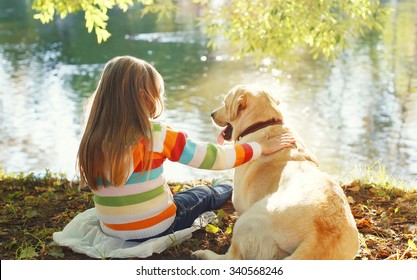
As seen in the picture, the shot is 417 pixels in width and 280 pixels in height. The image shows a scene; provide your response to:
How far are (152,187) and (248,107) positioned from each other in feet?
3.69

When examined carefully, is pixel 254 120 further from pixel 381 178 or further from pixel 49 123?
pixel 49 123

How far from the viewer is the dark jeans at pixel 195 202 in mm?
3904

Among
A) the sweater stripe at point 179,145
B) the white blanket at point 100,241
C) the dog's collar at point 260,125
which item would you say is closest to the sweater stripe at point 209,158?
the sweater stripe at point 179,145

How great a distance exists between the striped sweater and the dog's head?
55 centimetres

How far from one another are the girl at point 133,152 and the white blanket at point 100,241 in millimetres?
71

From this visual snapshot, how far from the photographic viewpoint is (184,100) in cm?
1491

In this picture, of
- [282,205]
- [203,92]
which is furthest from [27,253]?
[203,92]

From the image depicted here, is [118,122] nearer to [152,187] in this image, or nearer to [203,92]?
[152,187]

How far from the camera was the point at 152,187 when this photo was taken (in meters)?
3.64

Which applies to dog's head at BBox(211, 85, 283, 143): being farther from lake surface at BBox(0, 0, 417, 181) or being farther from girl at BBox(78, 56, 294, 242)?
lake surface at BBox(0, 0, 417, 181)

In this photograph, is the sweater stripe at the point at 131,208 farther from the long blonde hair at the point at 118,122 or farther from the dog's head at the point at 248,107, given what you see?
the dog's head at the point at 248,107

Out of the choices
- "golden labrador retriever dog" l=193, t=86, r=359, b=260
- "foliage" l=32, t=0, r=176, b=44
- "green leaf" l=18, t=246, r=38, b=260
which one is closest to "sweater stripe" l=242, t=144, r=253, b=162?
"golden labrador retriever dog" l=193, t=86, r=359, b=260
